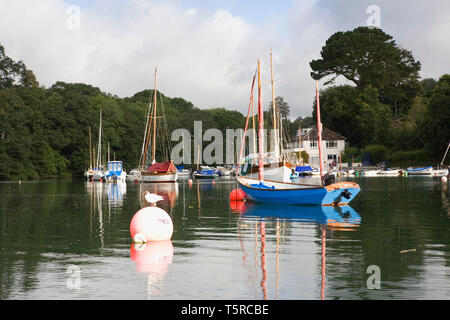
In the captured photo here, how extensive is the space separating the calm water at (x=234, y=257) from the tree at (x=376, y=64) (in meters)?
99.1

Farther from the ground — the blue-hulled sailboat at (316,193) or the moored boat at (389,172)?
the moored boat at (389,172)

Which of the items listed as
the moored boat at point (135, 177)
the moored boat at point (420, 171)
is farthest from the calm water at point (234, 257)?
the moored boat at point (420, 171)

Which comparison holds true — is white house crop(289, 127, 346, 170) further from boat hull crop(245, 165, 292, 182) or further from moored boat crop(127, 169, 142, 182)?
boat hull crop(245, 165, 292, 182)

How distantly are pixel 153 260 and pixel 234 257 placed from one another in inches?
96.0

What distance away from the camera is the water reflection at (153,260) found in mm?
14315

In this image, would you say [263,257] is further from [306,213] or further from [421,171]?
[421,171]

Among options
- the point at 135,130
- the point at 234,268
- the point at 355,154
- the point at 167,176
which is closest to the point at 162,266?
the point at 234,268

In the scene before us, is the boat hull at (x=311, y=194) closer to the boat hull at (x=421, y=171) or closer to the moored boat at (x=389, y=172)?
the boat hull at (x=421, y=171)

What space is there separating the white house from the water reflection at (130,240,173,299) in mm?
109145

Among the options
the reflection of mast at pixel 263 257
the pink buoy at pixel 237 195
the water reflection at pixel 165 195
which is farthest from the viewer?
the pink buoy at pixel 237 195

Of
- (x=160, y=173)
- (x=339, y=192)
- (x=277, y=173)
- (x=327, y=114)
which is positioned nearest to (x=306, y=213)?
(x=339, y=192)

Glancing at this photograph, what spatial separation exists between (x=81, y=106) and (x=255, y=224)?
113175 millimetres

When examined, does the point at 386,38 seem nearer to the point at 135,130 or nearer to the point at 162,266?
the point at 135,130

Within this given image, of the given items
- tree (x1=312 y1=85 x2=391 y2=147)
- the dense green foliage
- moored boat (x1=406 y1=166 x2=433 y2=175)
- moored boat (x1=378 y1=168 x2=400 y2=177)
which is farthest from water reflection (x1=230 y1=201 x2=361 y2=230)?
tree (x1=312 y1=85 x2=391 y2=147)
